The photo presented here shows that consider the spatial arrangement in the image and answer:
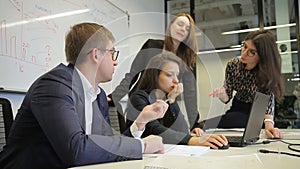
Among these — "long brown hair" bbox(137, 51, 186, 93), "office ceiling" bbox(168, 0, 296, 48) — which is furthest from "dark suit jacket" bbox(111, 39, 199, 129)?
"office ceiling" bbox(168, 0, 296, 48)

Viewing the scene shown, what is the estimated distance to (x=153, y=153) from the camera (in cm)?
94

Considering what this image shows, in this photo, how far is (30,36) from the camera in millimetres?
2121

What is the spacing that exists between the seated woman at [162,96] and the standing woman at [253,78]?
0.36m

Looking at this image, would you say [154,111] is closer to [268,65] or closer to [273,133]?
[273,133]

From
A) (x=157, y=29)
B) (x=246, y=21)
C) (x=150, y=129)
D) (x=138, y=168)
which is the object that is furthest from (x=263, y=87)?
(x=246, y=21)

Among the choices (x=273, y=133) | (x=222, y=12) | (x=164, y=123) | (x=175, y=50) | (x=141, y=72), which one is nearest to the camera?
(x=164, y=123)

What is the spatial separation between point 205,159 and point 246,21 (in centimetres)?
400

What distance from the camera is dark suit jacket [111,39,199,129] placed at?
188 centimetres

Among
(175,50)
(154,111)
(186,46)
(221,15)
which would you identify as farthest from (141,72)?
(221,15)

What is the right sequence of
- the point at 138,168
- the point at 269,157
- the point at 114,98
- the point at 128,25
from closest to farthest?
the point at 138,168 → the point at 269,157 → the point at 114,98 → the point at 128,25

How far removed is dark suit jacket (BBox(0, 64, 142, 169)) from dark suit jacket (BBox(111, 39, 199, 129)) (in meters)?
0.84

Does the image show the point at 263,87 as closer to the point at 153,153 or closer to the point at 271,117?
the point at 271,117

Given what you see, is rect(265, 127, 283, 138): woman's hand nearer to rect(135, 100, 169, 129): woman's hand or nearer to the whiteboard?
rect(135, 100, 169, 129): woman's hand

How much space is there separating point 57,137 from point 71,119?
0.06m
